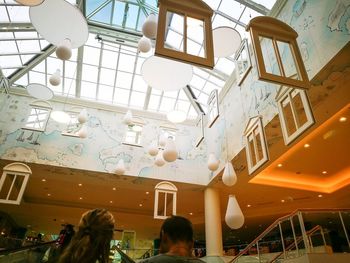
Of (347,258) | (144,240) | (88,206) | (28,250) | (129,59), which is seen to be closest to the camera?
(28,250)

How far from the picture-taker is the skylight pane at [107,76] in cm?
1295

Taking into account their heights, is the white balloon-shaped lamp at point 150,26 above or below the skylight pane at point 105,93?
below

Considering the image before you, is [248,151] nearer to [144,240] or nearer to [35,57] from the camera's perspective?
[35,57]

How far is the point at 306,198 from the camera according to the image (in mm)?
13250

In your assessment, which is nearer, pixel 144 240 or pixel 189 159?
pixel 189 159

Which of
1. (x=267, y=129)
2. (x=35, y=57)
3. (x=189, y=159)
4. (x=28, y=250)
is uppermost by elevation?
(x=35, y=57)

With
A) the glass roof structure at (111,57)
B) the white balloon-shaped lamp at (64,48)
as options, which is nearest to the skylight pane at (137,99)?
the glass roof structure at (111,57)

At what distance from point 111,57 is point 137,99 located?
2.46 metres

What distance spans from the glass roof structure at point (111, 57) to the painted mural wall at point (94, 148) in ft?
5.22

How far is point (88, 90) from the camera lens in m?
13.6

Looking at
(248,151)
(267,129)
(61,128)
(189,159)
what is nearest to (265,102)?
(267,129)

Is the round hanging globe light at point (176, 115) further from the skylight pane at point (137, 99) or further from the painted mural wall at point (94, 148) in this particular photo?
the skylight pane at point (137, 99)

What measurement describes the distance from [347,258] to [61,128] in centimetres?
1066

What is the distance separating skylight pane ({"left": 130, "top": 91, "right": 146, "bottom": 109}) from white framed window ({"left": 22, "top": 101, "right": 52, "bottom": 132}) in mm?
3940
